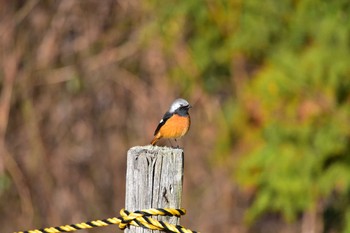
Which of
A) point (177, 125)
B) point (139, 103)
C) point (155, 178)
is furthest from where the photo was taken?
point (139, 103)

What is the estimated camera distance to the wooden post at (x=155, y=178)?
9.95 ft

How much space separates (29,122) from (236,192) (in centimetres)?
253

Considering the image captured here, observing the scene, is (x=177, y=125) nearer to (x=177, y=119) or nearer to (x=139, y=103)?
(x=177, y=119)

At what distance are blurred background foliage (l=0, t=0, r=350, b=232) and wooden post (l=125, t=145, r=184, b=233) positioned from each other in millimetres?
5102

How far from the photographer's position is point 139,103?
9.37m

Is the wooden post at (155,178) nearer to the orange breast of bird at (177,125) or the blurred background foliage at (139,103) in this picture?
the orange breast of bird at (177,125)

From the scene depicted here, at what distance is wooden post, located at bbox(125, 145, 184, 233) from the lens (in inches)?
119

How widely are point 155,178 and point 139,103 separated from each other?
6.35m

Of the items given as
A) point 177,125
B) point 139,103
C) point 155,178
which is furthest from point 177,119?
point 139,103

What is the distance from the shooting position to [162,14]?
884 cm

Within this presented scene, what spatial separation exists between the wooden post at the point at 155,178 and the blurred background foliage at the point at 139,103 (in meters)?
5.10

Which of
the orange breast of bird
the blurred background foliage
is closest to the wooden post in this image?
the orange breast of bird

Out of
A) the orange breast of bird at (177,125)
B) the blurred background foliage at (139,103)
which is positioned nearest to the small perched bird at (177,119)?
the orange breast of bird at (177,125)

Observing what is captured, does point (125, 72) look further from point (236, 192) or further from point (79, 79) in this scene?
point (236, 192)
